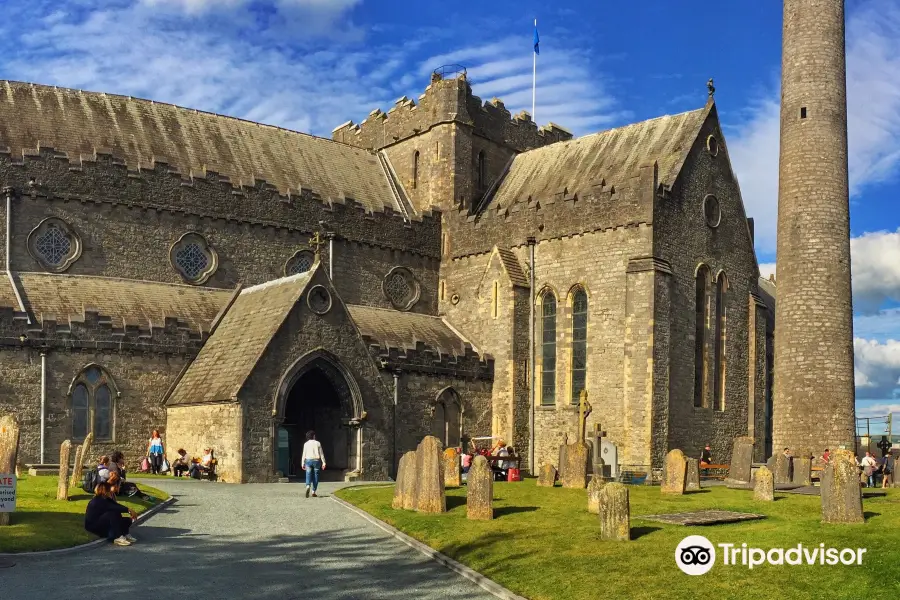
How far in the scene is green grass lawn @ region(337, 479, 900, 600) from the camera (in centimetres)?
1474

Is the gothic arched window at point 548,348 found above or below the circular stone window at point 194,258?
below

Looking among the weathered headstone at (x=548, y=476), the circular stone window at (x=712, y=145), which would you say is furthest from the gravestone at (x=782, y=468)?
the circular stone window at (x=712, y=145)

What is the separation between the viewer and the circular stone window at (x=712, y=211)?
40375mm

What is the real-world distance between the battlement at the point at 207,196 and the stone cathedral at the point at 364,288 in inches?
2.9

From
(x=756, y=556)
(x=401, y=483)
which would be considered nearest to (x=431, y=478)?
(x=401, y=483)

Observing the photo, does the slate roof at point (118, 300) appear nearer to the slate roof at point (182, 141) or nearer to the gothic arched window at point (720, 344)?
the slate roof at point (182, 141)

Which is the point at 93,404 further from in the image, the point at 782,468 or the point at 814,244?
the point at 814,244

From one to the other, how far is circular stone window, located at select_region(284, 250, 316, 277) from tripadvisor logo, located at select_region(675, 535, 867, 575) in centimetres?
2551

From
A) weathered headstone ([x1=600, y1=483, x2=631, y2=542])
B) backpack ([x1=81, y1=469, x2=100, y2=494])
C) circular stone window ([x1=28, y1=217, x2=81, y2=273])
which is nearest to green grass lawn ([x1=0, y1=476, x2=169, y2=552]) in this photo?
backpack ([x1=81, y1=469, x2=100, y2=494])

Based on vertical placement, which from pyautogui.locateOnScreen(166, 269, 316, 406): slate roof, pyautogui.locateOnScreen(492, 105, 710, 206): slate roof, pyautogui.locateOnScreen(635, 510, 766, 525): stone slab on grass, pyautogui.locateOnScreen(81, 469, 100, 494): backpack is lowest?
pyautogui.locateOnScreen(635, 510, 766, 525): stone slab on grass

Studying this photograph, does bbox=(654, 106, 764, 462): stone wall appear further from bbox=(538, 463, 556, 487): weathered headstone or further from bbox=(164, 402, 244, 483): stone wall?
bbox=(164, 402, 244, 483): stone wall

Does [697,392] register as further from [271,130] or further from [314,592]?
[314,592]

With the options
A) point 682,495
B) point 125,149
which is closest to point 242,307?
point 125,149

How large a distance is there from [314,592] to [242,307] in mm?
22220
